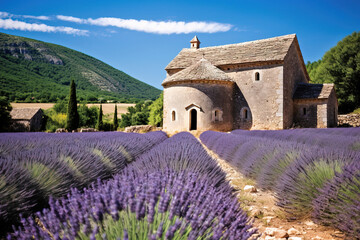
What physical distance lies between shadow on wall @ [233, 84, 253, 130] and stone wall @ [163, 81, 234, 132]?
1.68 ft

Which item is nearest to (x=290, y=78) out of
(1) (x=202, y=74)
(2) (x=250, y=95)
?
(2) (x=250, y=95)

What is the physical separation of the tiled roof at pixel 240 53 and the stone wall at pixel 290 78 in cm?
74

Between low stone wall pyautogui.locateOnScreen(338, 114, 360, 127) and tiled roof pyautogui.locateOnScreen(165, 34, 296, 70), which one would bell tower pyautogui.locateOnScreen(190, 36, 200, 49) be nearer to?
tiled roof pyautogui.locateOnScreen(165, 34, 296, 70)

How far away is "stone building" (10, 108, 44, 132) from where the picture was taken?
35134 mm

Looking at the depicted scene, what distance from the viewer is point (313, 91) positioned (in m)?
18.5

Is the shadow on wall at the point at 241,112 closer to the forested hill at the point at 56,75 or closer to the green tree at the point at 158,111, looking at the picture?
the green tree at the point at 158,111

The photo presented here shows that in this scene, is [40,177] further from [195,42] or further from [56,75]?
[56,75]

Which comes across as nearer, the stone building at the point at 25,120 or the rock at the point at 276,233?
the rock at the point at 276,233

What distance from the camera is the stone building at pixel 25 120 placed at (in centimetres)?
3513

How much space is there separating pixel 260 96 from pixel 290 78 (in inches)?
114

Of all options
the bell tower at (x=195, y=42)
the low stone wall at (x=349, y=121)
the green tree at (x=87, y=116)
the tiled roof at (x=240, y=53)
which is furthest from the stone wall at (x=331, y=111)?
the green tree at (x=87, y=116)

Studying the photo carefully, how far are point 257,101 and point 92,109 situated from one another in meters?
43.4

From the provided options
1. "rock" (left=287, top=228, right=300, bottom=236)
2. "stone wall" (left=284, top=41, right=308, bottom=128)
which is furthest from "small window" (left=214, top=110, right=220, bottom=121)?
"rock" (left=287, top=228, right=300, bottom=236)

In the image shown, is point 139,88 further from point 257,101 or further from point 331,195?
point 331,195
